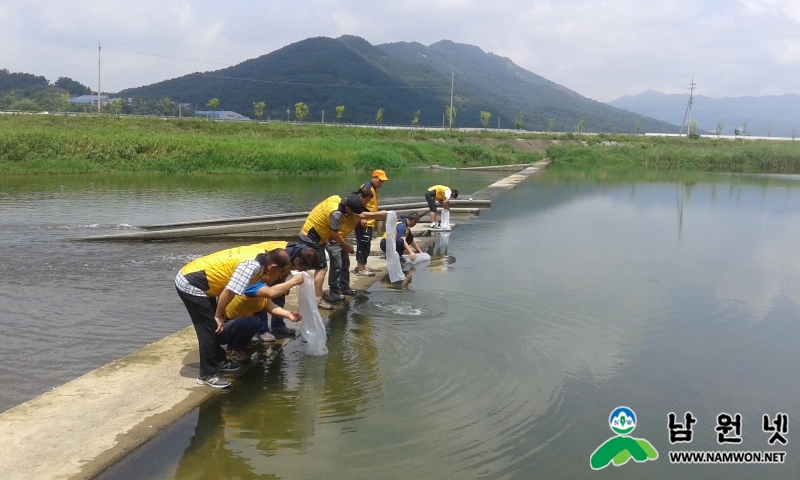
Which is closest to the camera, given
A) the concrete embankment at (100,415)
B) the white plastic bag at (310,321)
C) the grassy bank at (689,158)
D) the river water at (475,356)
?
the concrete embankment at (100,415)

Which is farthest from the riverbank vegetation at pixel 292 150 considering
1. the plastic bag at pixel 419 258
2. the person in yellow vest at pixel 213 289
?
the person in yellow vest at pixel 213 289

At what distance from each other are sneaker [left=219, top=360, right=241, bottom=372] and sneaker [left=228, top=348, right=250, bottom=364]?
1.6 inches

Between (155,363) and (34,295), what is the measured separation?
12.8ft

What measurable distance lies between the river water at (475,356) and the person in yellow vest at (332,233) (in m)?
0.39

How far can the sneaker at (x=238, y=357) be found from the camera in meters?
5.46

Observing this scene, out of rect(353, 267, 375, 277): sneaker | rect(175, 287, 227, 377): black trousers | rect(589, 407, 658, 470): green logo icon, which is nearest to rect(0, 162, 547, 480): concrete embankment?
rect(175, 287, 227, 377): black trousers

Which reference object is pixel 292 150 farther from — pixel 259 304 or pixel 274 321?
pixel 259 304

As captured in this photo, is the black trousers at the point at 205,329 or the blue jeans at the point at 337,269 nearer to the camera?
the black trousers at the point at 205,329

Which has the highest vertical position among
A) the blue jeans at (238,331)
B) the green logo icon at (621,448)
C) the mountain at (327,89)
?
the mountain at (327,89)

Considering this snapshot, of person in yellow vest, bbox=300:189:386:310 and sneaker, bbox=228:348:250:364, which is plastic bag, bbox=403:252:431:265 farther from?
sneaker, bbox=228:348:250:364

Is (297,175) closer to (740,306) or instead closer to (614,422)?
(740,306)

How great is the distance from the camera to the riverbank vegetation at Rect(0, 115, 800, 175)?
2683cm

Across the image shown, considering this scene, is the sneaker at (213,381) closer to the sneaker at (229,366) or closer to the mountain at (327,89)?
the sneaker at (229,366)

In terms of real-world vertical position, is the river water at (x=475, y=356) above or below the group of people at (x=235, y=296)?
below
